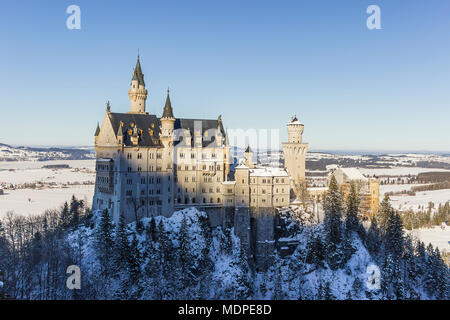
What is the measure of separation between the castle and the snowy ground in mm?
67920

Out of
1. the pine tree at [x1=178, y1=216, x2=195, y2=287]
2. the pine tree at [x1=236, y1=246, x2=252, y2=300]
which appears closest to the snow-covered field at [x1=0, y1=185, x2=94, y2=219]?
the pine tree at [x1=178, y1=216, x2=195, y2=287]

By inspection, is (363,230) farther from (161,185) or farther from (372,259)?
(161,185)

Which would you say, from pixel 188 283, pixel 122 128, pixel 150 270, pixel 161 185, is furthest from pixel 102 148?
pixel 188 283

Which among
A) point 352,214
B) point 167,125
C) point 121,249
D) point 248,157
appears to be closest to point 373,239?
point 352,214

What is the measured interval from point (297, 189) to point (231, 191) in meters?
18.9

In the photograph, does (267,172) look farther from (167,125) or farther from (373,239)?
(373,239)

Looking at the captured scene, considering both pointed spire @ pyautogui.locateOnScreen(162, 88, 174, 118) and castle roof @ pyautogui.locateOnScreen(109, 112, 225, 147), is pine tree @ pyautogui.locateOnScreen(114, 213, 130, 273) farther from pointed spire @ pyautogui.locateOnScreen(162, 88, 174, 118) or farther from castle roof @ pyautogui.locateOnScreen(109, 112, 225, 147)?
pointed spire @ pyautogui.locateOnScreen(162, 88, 174, 118)

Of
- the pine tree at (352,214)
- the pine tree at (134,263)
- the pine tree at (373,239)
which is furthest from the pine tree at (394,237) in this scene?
the pine tree at (134,263)

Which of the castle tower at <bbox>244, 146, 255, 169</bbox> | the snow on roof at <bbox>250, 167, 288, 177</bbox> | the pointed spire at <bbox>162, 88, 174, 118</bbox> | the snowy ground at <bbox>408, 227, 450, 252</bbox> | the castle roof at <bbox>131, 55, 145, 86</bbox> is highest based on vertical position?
the castle roof at <bbox>131, 55, 145, 86</bbox>

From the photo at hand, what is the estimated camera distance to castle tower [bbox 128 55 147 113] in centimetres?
9462

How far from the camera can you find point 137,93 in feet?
310

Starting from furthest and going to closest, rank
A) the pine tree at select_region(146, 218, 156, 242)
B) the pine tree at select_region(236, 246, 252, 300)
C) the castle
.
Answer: the castle
the pine tree at select_region(146, 218, 156, 242)
the pine tree at select_region(236, 246, 252, 300)

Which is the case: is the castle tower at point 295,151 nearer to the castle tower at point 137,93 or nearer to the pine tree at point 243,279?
the pine tree at point 243,279

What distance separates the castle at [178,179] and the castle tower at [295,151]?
1257 cm
